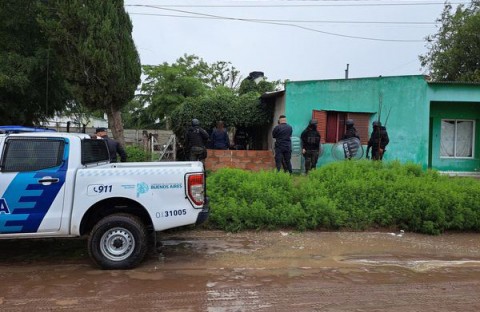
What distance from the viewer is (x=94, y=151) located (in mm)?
6504

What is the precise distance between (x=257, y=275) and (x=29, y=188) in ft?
10.3

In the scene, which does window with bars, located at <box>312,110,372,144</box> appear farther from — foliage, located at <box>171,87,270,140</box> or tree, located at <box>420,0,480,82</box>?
tree, located at <box>420,0,480,82</box>

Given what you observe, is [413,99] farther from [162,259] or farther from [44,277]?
[44,277]

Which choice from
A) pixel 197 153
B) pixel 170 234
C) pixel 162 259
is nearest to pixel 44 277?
pixel 162 259

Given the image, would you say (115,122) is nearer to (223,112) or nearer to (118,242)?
(223,112)

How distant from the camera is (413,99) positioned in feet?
47.6

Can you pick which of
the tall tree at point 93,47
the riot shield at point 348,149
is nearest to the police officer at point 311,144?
the riot shield at point 348,149

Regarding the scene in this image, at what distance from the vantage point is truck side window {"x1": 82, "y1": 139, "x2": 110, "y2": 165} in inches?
242

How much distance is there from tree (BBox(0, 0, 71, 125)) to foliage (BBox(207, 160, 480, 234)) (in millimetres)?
8391

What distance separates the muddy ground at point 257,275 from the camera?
4711 millimetres

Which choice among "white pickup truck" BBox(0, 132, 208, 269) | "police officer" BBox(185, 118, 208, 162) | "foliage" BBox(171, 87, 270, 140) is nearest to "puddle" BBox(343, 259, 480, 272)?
"white pickup truck" BBox(0, 132, 208, 269)

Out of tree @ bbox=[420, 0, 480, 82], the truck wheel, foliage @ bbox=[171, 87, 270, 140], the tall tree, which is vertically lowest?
the truck wheel

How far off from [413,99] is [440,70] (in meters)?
18.0

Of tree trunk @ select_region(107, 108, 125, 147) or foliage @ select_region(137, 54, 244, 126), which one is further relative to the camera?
foliage @ select_region(137, 54, 244, 126)
